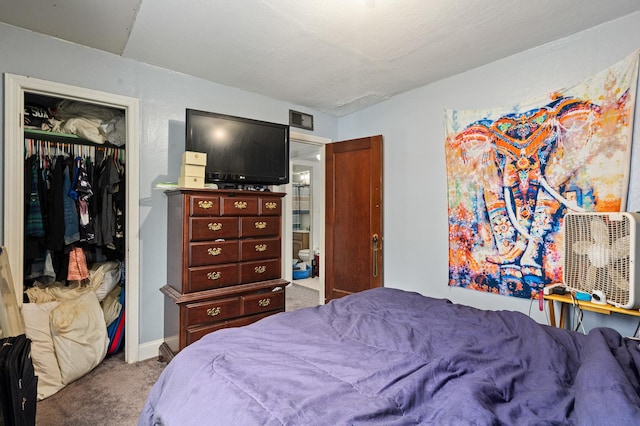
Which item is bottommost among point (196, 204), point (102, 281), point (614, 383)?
point (102, 281)

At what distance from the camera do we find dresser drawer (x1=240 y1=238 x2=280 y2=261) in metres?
2.57

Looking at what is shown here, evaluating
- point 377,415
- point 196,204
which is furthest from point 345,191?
point 377,415

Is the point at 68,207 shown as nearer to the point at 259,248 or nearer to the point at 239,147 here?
the point at 239,147

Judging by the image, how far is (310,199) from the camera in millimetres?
6414

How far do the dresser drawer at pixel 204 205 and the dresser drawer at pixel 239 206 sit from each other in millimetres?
46

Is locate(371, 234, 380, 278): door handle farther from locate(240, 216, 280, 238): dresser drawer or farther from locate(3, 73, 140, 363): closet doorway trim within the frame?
locate(3, 73, 140, 363): closet doorway trim

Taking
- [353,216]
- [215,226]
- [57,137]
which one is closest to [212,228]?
[215,226]

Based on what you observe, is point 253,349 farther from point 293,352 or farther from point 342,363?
point 342,363

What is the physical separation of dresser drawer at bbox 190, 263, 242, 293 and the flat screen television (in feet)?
2.38

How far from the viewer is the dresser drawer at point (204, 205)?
2.32m

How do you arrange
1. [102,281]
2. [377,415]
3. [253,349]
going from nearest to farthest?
[377,415]
[253,349]
[102,281]

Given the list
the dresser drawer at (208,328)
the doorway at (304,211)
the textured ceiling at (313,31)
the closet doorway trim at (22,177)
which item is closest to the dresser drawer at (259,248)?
the dresser drawer at (208,328)

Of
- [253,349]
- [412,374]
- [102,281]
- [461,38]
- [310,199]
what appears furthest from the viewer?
[310,199]

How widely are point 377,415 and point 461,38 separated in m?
2.40
